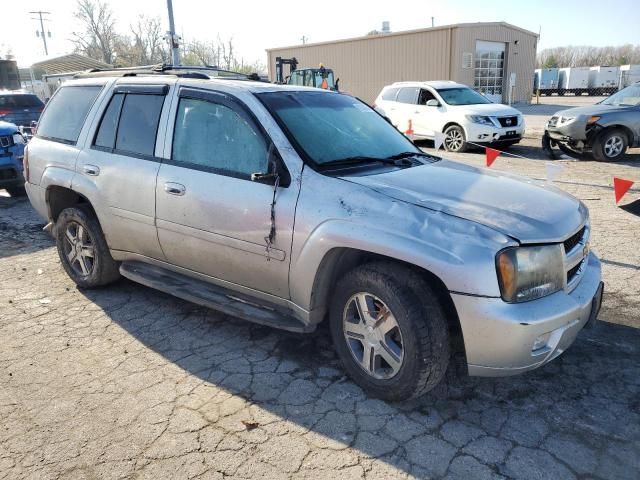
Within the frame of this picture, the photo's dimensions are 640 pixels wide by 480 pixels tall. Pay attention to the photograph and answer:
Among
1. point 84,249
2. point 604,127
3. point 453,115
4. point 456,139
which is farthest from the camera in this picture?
point 456,139

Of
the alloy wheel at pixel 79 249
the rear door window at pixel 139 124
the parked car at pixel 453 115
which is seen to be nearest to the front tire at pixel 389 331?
the rear door window at pixel 139 124

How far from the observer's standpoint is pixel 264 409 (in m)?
2.93

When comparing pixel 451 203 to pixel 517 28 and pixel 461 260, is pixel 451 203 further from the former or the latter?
pixel 517 28

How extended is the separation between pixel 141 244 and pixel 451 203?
2.47m

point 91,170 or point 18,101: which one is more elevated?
point 18,101

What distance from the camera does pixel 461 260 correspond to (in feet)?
8.21

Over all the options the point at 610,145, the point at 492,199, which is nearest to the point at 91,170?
the point at 492,199

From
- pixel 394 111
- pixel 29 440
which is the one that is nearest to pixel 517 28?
pixel 394 111

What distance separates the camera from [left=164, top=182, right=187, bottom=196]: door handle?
3.55 metres

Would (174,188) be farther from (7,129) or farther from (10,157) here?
(7,129)

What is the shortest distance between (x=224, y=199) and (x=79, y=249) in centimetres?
205

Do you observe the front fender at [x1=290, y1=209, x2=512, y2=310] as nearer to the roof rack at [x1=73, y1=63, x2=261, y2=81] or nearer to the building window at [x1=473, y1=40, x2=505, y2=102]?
the roof rack at [x1=73, y1=63, x2=261, y2=81]

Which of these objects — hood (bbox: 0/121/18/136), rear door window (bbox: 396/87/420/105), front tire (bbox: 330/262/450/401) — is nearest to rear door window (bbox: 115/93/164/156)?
front tire (bbox: 330/262/450/401)

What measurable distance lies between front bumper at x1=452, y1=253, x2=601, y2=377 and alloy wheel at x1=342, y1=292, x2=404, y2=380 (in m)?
0.40
